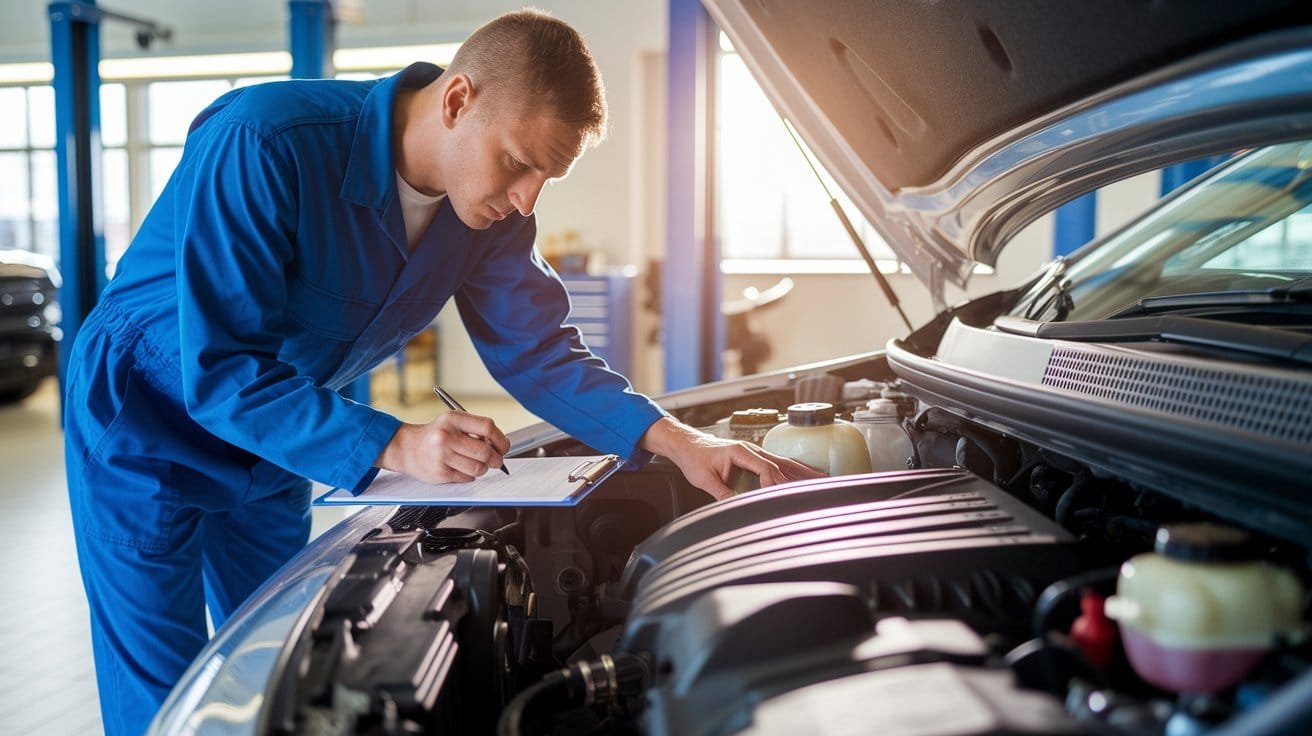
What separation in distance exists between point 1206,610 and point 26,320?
7883 mm

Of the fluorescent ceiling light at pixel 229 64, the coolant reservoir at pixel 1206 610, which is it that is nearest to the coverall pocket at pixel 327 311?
the coolant reservoir at pixel 1206 610

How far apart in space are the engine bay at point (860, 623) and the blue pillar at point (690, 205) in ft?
13.1

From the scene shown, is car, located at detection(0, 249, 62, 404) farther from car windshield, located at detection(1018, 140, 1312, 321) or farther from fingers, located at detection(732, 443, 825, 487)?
car windshield, located at detection(1018, 140, 1312, 321)

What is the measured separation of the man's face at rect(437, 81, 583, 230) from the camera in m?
1.45

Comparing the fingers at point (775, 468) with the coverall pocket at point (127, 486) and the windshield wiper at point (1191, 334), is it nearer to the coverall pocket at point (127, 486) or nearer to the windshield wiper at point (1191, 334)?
the windshield wiper at point (1191, 334)

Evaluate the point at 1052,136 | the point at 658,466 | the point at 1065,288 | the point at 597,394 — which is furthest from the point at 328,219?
the point at 1065,288

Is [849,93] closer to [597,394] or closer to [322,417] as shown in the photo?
[597,394]

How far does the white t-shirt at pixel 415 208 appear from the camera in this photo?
64.0 inches

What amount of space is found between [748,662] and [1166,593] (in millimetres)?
299

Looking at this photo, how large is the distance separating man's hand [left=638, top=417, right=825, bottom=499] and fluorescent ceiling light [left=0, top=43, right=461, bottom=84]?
758 centimetres

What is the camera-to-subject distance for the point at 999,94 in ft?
4.47

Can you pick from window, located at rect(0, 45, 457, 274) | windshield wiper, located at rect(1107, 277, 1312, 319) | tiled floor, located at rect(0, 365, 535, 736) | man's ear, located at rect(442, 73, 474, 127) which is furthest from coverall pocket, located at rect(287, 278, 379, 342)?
Answer: window, located at rect(0, 45, 457, 274)

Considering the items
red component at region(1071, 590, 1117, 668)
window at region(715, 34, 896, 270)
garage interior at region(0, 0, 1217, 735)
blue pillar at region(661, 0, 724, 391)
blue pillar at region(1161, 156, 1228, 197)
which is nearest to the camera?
A: red component at region(1071, 590, 1117, 668)

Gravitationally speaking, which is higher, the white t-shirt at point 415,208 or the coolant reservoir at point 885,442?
the white t-shirt at point 415,208
